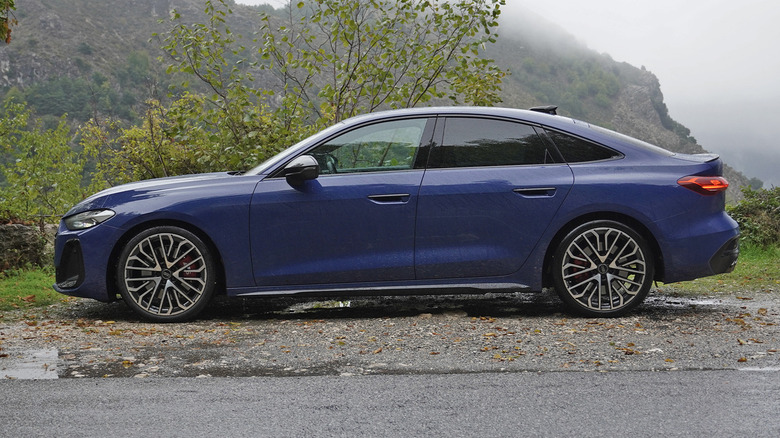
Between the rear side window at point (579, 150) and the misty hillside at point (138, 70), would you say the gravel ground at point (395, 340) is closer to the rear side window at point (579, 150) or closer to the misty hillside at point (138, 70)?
the rear side window at point (579, 150)

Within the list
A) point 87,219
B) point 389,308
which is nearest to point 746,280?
point 389,308

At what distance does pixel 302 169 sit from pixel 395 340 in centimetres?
151

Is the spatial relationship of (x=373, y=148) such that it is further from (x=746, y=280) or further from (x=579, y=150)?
(x=746, y=280)

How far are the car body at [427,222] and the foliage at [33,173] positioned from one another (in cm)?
492

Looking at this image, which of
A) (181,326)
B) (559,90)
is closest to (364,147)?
(181,326)

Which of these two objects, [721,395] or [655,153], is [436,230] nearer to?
[655,153]

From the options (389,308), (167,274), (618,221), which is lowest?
(389,308)

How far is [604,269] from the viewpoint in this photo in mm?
6172

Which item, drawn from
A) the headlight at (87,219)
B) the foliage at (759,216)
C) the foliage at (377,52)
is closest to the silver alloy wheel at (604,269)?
the headlight at (87,219)

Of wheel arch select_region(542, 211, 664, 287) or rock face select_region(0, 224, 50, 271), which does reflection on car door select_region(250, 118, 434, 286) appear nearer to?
wheel arch select_region(542, 211, 664, 287)

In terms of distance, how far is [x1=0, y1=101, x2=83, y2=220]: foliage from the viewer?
12.8 metres

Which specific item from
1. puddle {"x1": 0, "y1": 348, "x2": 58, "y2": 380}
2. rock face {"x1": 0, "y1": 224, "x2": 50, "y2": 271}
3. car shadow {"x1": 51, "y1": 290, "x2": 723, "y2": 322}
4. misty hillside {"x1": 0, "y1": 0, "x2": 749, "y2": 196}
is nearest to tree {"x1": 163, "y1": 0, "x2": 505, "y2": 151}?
rock face {"x1": 0, "y1": 224, "x2": 50, "y2": 271}

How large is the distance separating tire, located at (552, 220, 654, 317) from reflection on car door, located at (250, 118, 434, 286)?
1.19 meters

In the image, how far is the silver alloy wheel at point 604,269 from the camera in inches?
241
